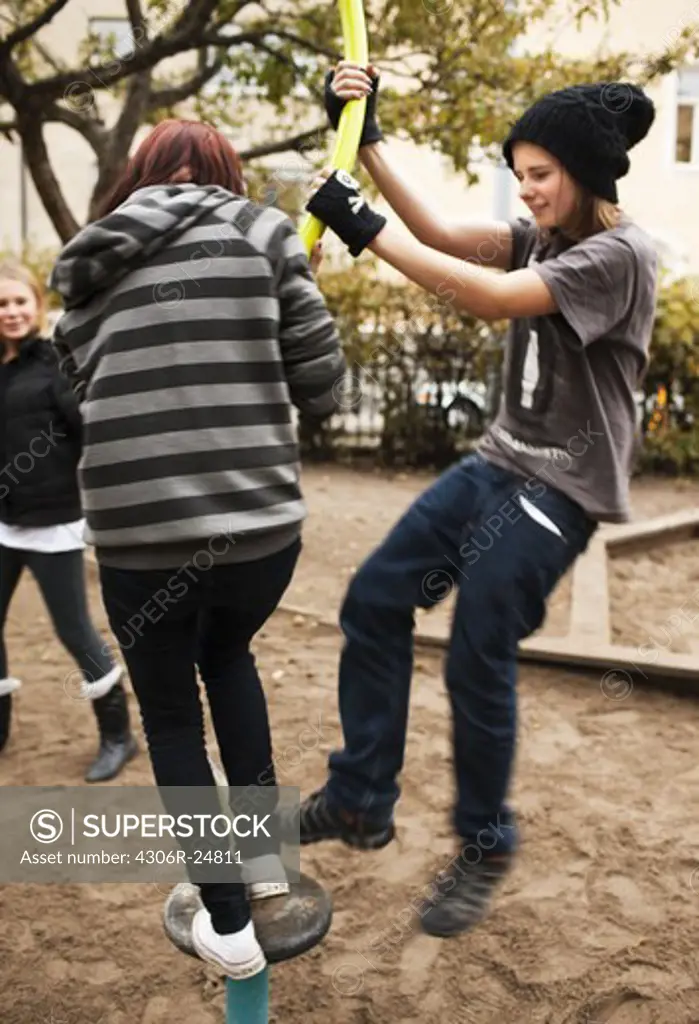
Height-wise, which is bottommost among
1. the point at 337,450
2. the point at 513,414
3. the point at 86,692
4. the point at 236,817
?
the point at 337,450

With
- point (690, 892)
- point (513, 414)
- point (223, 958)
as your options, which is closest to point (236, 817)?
point (223, 958)

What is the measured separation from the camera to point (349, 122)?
2396mm

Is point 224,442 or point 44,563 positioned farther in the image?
point 44,563

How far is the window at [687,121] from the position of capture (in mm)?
17609

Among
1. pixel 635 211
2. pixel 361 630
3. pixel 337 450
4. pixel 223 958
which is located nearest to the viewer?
pixel 223 958

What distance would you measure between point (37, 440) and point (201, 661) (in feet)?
5.17

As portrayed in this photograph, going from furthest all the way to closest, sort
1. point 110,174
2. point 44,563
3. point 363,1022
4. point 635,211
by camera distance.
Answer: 1. point 635,211
2. point 110,174
3. point 44,563
4. point 363,1022

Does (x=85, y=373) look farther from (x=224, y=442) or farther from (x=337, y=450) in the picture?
(x=337, y=450)

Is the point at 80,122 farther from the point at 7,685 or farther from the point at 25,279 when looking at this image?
the point at 7,685

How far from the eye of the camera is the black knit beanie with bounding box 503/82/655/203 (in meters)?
2.28

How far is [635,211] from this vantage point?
18359 millimetres

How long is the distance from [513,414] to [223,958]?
50.7 inches

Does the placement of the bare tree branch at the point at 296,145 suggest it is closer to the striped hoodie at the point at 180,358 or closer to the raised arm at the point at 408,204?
the raised arm at the point at 408,204

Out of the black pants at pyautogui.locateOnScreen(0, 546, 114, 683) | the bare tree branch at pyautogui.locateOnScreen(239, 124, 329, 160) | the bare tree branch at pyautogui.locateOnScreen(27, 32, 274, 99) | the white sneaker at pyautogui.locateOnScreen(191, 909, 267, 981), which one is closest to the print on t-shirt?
the white sneaker at pyautogui.locateOnScreen(191, 909, 267, 981)
